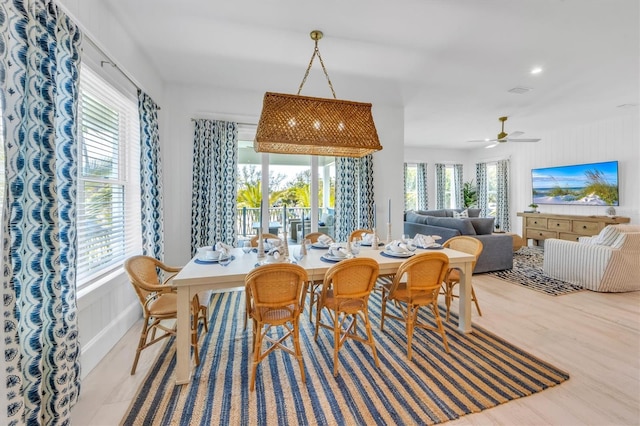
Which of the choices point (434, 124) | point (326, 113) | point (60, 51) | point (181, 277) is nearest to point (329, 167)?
point (326, 113)

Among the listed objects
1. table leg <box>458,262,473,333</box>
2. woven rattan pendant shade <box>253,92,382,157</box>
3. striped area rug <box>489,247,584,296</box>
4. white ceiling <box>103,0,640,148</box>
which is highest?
white ceiling <box>103,0,640,148</box>

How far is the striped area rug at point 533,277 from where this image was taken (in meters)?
3.95

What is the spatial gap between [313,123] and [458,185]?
817 cm

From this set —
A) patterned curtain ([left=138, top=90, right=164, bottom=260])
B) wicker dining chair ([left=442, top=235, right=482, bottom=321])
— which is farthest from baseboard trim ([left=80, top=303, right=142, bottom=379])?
wicker dining chair ([left=442, top=235, right=482, bottom=321])

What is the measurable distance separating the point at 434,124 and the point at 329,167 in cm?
288

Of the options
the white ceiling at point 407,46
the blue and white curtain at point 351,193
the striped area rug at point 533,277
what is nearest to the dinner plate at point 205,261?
the white ceiling at point 407,46

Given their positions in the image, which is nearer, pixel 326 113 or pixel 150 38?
pixel 326 113

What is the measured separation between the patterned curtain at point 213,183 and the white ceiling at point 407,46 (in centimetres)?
66

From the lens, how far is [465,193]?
900cm

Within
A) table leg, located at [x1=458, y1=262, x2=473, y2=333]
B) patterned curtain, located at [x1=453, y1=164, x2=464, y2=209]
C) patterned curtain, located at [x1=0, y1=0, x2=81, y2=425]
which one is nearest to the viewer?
patterned curtain, located at [x1=0, y1=0, x2=81, y2=425]

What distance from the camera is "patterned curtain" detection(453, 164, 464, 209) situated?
9.05 meters

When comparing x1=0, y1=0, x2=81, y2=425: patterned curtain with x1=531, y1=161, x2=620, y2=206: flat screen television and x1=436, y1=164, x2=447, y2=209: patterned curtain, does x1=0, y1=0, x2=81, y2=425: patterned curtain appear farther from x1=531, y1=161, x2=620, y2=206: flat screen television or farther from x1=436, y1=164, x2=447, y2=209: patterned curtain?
x1=436, y1=164, x2=447, y2=209: patterned curtain

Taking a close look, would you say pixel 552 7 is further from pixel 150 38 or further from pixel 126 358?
pixel 126 358

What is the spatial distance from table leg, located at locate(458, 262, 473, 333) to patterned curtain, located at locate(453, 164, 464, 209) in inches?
279
